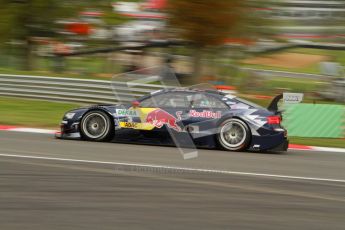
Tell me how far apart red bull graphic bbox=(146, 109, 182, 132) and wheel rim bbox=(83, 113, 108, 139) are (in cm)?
85

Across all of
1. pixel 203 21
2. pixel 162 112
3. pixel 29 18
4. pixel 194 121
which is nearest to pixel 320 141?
pixel 194 121

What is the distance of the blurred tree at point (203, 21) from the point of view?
18.4 metres

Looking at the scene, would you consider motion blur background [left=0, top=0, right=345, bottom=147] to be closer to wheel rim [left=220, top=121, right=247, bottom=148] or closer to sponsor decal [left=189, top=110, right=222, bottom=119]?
sponsor decal [left=189, top=110, right=222, bottom=119]

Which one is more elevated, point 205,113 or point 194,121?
point 205,113

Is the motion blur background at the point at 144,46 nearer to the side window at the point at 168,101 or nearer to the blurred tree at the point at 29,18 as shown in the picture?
the blurred tree at the point at 29,18

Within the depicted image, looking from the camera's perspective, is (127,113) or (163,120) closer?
(163,120)

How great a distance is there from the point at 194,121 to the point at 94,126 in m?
1.80

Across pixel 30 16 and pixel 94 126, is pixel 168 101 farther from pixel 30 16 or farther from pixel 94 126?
pixel 30 16

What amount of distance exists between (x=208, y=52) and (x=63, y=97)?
5.18 metres

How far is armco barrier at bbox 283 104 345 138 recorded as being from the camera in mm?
13273

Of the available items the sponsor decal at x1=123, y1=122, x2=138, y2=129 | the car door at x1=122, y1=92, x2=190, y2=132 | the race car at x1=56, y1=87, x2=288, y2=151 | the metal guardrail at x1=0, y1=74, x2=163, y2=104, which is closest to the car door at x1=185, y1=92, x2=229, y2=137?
the race car at x1=56, y1=87, x2=288, y2=151

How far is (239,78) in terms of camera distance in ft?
70.2

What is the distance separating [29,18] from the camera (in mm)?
20297

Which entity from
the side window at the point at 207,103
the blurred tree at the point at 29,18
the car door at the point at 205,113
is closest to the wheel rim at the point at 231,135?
the car door at the point at 205,113
